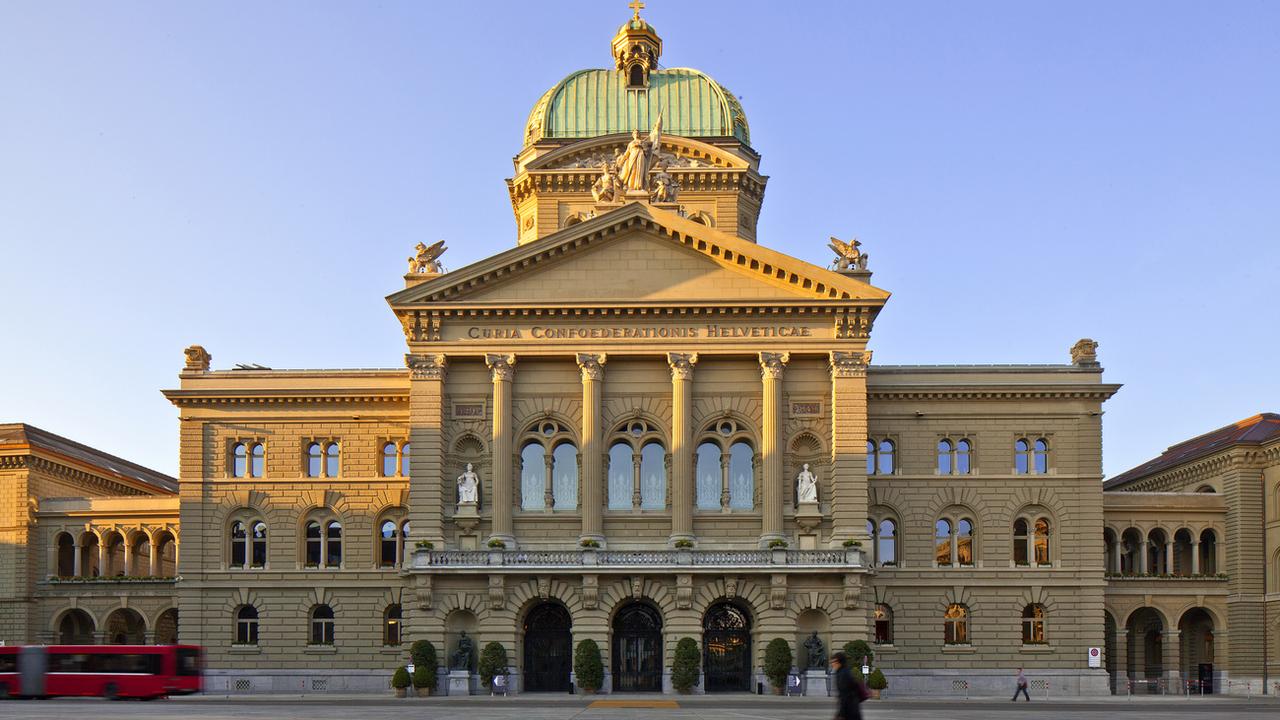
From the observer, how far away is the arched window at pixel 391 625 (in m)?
72.1

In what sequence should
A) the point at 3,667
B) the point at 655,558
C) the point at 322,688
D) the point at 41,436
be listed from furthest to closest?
1. the point at 41,436
2. the point at 322,688
3. the point at 655,558
4. the point at 3,667

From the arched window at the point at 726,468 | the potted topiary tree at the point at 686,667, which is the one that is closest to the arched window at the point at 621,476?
the arched window at the point at 726,468

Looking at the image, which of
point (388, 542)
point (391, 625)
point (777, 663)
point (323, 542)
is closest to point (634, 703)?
point (777, 663)

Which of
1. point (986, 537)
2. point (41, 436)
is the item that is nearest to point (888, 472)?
point (986, 537)

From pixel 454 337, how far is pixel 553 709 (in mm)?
20502

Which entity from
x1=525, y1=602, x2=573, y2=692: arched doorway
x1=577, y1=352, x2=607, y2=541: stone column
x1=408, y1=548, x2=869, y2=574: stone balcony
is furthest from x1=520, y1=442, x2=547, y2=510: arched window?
x1=525, y1=602, x2=573, y2=692: arched doorway

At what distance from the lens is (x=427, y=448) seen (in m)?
66.2

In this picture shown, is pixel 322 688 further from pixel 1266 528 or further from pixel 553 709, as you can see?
pixel 1266 528

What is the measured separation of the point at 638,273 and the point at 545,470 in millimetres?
9284

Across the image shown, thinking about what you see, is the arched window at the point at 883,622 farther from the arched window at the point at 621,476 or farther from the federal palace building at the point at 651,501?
the arched window at the point at 621,476

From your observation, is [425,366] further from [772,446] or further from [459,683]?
[772,446]

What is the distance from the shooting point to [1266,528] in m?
74.6

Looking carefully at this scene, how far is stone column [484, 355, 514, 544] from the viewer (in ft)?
217

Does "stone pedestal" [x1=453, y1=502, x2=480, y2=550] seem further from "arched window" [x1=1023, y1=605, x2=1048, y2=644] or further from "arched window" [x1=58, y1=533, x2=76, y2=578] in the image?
"arched window" [x1=1023, y1=605, x2=1048, y2=644]
